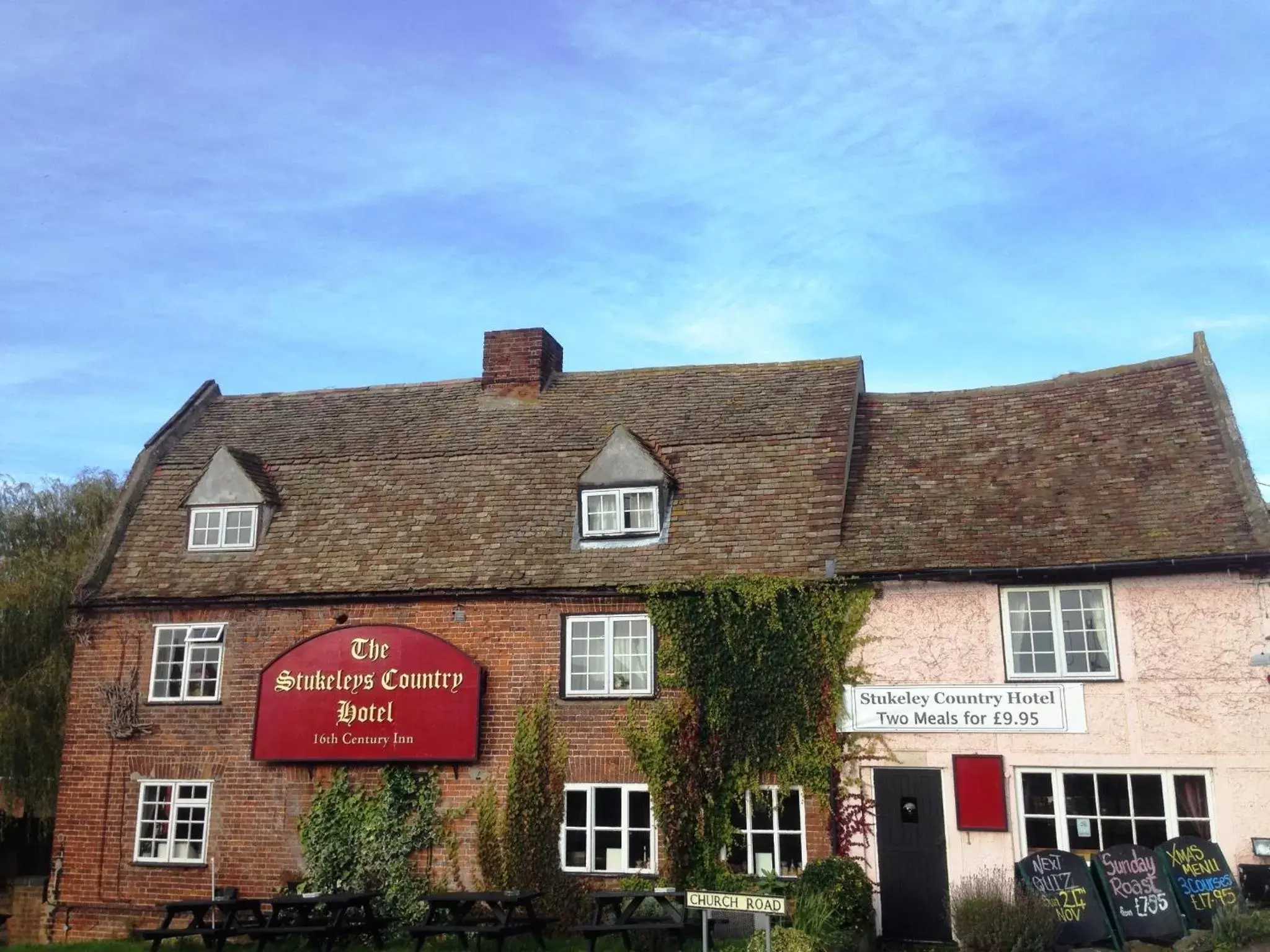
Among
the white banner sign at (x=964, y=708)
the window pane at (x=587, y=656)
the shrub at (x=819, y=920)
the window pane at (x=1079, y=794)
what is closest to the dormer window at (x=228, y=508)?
the window pane at (x=587, y=656)

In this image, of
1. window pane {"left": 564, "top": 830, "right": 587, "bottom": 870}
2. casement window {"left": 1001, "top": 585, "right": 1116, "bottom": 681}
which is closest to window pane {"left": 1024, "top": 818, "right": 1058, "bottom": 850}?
casement window {"left": 1001, "top": 585, "right": 1116, "bottom": 681}

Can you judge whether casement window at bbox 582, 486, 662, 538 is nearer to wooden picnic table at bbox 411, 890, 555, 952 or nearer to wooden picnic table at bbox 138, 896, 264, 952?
wooden picnic table at bbox 411, 890, 555, 952

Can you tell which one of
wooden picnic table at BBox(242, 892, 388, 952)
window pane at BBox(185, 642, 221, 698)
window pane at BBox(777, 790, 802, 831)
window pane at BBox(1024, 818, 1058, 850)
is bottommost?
wooden picnic table at BBox(242, 892, 388, 952)

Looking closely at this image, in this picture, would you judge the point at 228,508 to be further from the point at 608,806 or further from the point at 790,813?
the point at 790,813

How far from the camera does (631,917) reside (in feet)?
46.2

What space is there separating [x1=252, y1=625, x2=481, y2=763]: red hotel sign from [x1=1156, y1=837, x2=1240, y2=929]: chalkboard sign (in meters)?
9.58

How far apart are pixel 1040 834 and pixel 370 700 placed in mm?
10003

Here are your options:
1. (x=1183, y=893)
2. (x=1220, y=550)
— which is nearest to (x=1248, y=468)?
(x=1220, y=550)

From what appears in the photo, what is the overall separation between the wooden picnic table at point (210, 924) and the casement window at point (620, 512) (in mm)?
7301

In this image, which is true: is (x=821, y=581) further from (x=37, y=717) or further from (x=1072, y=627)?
(x=37, y=717)

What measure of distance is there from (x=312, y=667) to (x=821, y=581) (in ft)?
26.8

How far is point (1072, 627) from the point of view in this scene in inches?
600

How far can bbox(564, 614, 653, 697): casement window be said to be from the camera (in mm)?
16438

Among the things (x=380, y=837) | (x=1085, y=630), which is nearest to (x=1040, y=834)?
(x=1085, y=630)
